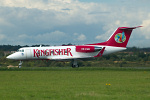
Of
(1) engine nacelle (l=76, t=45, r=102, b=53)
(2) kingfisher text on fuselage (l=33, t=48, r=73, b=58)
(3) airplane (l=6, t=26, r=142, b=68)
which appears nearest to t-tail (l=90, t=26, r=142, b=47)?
(3) airplane (l=6, t=26, r=142, b=68)

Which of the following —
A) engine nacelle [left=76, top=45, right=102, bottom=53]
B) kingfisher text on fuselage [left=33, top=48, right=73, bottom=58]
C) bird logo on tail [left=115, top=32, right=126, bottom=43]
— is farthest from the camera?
bird logo on tail [left=115, top=32, right=126, bottom=43]

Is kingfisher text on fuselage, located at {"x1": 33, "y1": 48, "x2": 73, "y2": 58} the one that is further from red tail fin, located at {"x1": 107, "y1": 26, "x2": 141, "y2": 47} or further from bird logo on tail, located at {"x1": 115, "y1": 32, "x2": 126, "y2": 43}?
bird logo on tail, located at {"x1": 115, "y1": 32, "x2": 126, "y2": 43}

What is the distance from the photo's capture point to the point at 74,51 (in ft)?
150

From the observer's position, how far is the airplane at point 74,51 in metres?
45.3

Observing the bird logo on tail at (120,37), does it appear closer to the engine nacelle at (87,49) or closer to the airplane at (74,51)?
the airplane at (74,51)

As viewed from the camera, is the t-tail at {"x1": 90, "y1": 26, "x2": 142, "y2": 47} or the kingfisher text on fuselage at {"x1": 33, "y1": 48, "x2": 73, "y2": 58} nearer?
the kingfisher text on fuselage at {"x1": 33, "y1": 48, "x2": 73, "y2": 58}

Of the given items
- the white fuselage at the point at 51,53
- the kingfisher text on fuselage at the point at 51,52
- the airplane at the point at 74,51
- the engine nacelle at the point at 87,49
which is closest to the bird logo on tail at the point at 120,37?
the airplane at the point at 74,51

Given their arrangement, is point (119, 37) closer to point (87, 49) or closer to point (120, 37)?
point (120, 37)

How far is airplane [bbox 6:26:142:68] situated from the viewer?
1784 inches

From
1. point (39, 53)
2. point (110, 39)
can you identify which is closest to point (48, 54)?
point (39, 53)
